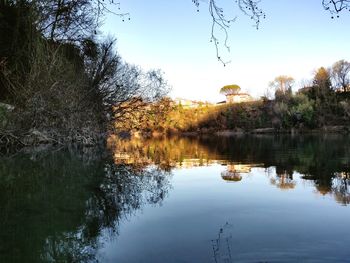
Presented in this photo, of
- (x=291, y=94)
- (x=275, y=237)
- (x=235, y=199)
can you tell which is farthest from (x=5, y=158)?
(x=291, y=94)

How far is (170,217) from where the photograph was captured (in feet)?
21.0

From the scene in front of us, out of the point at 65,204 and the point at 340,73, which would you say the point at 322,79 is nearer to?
the point at 340,73

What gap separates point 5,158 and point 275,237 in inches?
424

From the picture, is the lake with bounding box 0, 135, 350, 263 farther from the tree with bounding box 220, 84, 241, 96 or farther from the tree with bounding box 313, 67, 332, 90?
the tree with bounding box 220, 84, 241, 96

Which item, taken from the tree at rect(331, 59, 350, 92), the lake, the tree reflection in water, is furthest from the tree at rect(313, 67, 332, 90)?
the tree reflection in water

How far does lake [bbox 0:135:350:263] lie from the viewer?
4.58 meters

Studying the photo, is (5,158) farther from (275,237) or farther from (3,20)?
(275,237)

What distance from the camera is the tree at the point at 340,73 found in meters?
63.0

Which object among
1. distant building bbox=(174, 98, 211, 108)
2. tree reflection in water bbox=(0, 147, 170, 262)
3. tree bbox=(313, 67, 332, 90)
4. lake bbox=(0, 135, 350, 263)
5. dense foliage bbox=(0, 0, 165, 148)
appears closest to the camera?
lake bbox=(0, 135, 350, 263)

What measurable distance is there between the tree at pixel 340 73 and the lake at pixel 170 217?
187 feet

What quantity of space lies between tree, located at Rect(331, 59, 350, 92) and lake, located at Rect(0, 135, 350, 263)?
187ft

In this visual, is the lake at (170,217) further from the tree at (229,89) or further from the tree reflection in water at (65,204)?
the tree at (229,89)

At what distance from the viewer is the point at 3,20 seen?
15.6 metres

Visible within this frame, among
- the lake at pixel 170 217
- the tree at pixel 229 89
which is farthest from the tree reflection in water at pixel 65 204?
the tree at pixel 229 89
